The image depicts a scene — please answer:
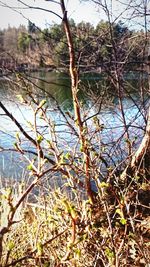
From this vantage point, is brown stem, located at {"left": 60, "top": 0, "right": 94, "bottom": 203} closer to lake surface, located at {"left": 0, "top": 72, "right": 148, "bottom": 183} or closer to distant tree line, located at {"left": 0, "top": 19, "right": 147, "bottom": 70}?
lake surface, located at {"left": 0, "top": 72, "right": 148, "bottom": 183}

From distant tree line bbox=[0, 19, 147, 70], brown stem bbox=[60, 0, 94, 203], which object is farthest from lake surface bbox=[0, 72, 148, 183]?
distant tree line bbox=[0, 19, 147, 70]

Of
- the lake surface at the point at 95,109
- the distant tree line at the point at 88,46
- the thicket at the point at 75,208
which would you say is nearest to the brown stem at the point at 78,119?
the thicket at the point at 75,208

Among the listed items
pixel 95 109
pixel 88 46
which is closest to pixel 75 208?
pixel 88 46

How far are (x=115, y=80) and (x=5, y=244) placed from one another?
8.72ft

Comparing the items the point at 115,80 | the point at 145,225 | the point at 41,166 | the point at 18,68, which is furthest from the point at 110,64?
the point at 41,166

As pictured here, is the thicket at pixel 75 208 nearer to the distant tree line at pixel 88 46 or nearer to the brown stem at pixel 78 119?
the brown stem at pixel 78 119

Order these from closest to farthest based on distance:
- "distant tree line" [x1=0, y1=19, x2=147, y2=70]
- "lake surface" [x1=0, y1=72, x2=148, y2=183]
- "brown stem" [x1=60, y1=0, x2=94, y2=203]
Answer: "brown stem" [x1=60, y1=0, x2=94, y2=203]
"lake surface" [x1=0, y1=72, x2=148, y2=183]
"distant tree line" [x1=0, y1=19, x2=147, y2=70]

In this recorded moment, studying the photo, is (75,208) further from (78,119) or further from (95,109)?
(95,109)

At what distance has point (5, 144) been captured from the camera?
12141mm

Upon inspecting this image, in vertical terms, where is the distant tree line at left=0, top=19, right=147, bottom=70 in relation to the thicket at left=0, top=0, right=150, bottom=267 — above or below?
above

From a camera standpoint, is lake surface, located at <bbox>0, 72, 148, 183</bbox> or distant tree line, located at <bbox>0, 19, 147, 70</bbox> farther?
distant tree line, located at <bbox>0, 19, 147, 70</bbox>

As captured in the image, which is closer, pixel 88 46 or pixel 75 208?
pixel 75 208

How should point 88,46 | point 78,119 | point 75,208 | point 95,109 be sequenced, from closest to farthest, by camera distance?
point 75,208
point 78,119
point 88,46
point 95,109

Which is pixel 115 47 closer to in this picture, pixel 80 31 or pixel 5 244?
pixel 80 31
